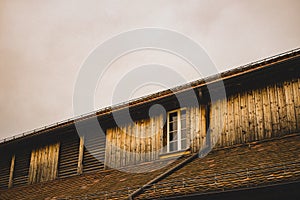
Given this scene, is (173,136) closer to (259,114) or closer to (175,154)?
(175,154)

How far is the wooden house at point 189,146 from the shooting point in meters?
9.20

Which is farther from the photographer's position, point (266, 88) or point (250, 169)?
point (266, 88)

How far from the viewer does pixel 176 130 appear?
44.7 feet

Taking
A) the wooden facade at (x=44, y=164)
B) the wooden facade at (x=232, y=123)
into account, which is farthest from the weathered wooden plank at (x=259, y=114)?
the wooden facade at (x=44, y=164)

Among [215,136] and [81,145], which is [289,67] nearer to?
[215,136]

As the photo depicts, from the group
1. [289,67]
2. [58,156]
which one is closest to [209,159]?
[289,67]

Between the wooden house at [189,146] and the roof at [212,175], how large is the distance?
0.09ft

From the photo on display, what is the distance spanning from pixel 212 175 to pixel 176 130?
4.39 m

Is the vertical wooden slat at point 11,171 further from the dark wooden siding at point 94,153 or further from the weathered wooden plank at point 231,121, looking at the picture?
the weathered wooden plank at point 231,121

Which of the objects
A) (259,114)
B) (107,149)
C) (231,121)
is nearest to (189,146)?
(231,121)

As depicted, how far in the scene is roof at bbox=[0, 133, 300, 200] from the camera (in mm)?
8586

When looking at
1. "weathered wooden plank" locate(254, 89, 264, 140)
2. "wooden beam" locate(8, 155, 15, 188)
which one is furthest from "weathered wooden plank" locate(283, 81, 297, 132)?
"wooden beam" locate(8, 155, 15, 188)

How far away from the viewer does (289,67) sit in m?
11.6

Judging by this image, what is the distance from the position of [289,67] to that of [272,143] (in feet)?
7.51
